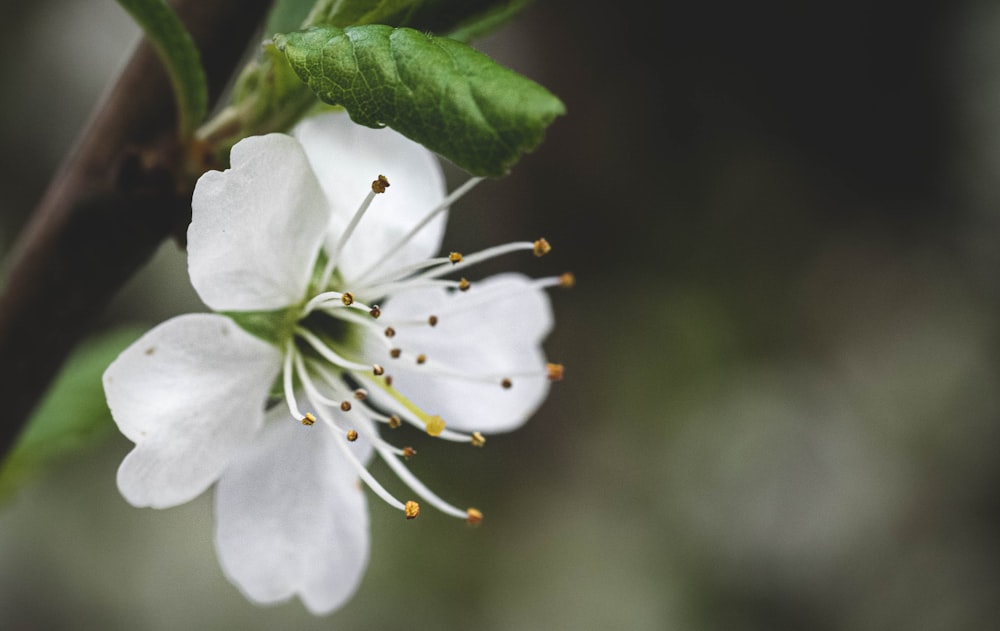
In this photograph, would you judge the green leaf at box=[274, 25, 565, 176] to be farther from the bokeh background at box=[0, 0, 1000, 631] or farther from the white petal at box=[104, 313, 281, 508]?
the bokeh background at box=[0, 0, 1000, 631]

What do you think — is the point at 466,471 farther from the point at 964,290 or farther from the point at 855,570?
the point at 964,290

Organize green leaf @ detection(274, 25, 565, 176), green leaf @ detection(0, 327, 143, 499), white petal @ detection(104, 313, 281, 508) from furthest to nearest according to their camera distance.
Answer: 1. green leaf @ detection(0, 327, 143, 499)
2. white petal @ detection(104, 313, 281, 508)
3. green leaf @ detection(274, 25, 565, 176)

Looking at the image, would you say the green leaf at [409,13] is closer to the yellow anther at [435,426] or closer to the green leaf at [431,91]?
the green leaf at [431,91]

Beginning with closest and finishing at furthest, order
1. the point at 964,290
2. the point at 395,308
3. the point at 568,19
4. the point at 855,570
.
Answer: the point at 395,308
the point at 855,570
the point at 964,290
the point at 568,19

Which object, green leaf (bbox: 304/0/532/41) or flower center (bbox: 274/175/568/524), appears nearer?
green leaf (bbox: 304/0/532/41)

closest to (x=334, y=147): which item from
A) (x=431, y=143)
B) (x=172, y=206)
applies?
(x=172, y=206)

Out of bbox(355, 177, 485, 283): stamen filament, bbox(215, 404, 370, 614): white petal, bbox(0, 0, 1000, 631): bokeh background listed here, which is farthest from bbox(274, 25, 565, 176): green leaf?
bbox(0, 0, 1000, 631): bokeh background

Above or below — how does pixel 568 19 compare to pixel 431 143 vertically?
below
